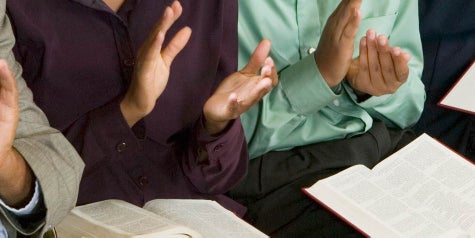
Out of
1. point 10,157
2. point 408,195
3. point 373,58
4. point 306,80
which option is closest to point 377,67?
point 373,58

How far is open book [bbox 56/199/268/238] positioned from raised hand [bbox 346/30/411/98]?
357 millimetres

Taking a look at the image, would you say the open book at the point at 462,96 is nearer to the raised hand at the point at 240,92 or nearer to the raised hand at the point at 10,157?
the raised hand at the point at 240,92

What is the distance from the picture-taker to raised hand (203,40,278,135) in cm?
86

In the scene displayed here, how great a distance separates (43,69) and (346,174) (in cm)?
54

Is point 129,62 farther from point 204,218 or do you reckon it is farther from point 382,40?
point 382,40

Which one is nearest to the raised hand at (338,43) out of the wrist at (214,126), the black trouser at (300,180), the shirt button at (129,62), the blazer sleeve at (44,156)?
the black trouser at (300,180)

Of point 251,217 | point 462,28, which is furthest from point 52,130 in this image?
point 462,28

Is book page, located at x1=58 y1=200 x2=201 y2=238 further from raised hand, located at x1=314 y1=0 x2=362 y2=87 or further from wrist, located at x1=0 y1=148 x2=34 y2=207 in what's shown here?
raised hand, located at x1=314 y1=0 x2=362 y2=87

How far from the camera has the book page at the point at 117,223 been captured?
80 centimetres

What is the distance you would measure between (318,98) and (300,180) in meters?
0.15

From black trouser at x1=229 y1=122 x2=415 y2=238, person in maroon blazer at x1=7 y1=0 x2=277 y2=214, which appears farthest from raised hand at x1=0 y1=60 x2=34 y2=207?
black trouser at x1=229 y1=122 x2=415 y2=238

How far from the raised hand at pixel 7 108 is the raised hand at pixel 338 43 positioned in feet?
1.86

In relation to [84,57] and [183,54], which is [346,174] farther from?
[84,57]

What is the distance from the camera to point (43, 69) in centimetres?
90
